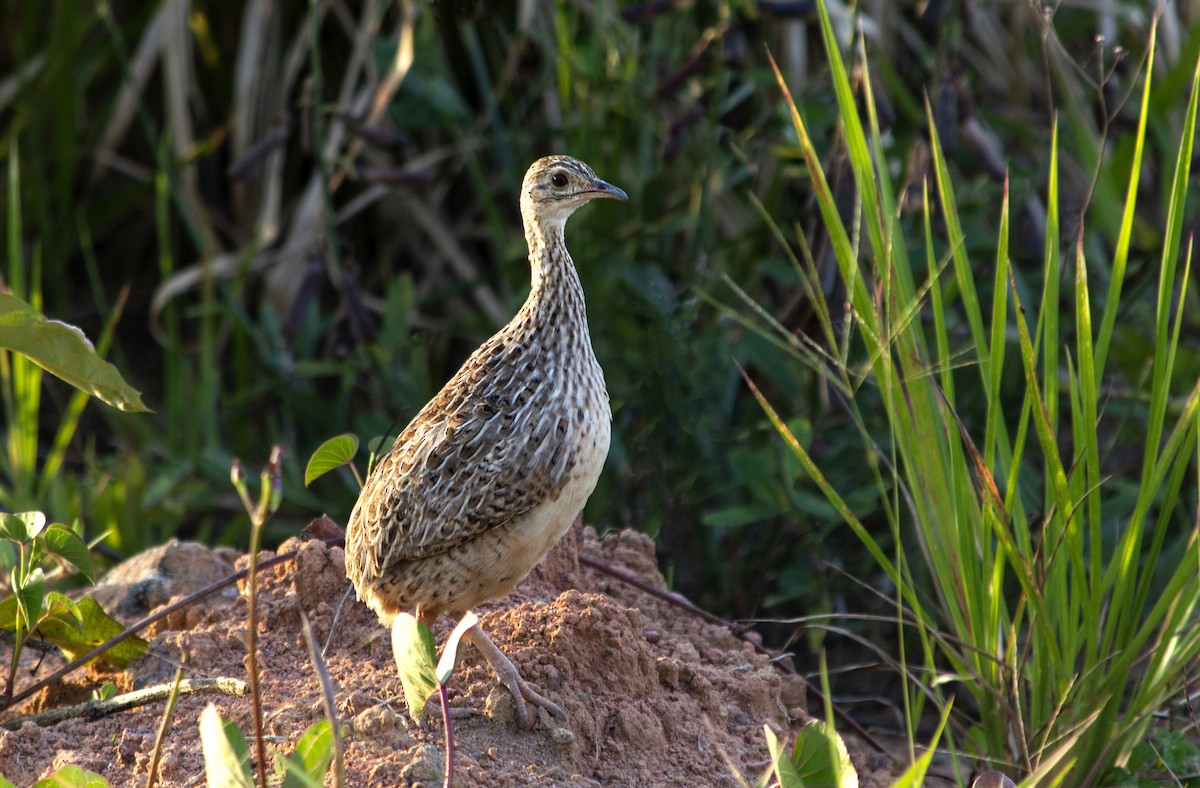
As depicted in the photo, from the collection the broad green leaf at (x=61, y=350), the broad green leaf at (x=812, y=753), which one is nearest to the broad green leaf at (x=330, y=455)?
the broad green leaf at (x=61, y=350)

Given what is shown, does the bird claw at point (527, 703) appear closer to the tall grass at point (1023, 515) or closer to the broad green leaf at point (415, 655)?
the broad green leaf at point (415, 655)

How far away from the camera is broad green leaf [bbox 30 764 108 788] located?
8.04ft

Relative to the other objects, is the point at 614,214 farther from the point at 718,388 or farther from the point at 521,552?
the point at 521,552

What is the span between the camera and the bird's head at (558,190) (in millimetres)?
3545

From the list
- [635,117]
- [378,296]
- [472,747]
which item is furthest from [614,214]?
[472,747]

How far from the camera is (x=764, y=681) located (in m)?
3.26

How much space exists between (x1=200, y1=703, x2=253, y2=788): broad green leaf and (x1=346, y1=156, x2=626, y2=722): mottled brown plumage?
77 cm

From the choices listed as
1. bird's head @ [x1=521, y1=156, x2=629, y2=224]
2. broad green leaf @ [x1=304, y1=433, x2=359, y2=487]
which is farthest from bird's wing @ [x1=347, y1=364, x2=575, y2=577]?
bird's head @ [x1=521, y1=156, x2=629, y2=224]

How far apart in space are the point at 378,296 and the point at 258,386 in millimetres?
1401

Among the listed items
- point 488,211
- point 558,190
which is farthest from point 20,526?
point 488,211

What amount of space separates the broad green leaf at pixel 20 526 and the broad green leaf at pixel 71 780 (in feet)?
2.25

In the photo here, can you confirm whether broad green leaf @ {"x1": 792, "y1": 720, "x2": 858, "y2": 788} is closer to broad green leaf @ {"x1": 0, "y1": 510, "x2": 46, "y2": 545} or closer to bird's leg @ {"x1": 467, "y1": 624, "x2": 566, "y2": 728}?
bird's leg @ {"x1": 467, "y1": 624, "x2": 566, "y2": 728}

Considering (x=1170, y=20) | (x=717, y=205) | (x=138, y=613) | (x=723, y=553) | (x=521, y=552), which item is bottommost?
(x=723, y=553)

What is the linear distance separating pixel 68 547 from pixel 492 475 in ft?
3.13
